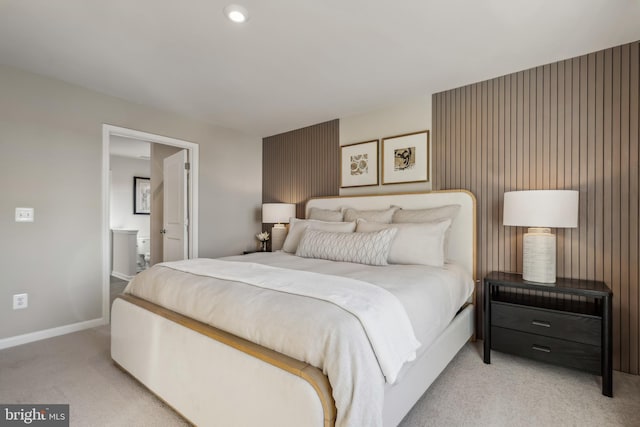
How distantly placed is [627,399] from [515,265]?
102cm

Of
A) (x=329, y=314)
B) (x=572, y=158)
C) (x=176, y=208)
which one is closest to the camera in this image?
(x=329, y=314)

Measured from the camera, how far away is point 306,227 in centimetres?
320

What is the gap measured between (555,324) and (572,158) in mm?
1251

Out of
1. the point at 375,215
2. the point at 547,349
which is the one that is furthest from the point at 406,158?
the point at 547,349

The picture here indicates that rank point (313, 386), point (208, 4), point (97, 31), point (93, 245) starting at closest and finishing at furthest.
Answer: point (313, 386) → point (208, 4) → point (97, 31) → point (93, 245)

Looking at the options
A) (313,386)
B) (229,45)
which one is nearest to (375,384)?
(313,386)

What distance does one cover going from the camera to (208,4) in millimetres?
1794

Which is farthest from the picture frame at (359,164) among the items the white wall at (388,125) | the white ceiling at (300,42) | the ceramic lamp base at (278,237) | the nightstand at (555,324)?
the nightstand at (555,324)

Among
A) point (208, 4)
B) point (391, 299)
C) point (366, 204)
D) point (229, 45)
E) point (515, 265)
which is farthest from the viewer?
point (366, 204)

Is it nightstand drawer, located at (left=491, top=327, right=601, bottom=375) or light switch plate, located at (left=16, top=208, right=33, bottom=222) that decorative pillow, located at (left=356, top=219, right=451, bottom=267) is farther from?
light switch plate, located at (left=16, top=208, right=33, bottom=222)

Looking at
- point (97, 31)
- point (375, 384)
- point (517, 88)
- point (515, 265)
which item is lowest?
point (375, 384)

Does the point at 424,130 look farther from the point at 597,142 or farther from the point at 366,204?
the point at 597,142

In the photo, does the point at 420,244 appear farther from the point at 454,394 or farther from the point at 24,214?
the point at 24,214

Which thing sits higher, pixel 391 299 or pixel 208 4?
pixel 208 4
